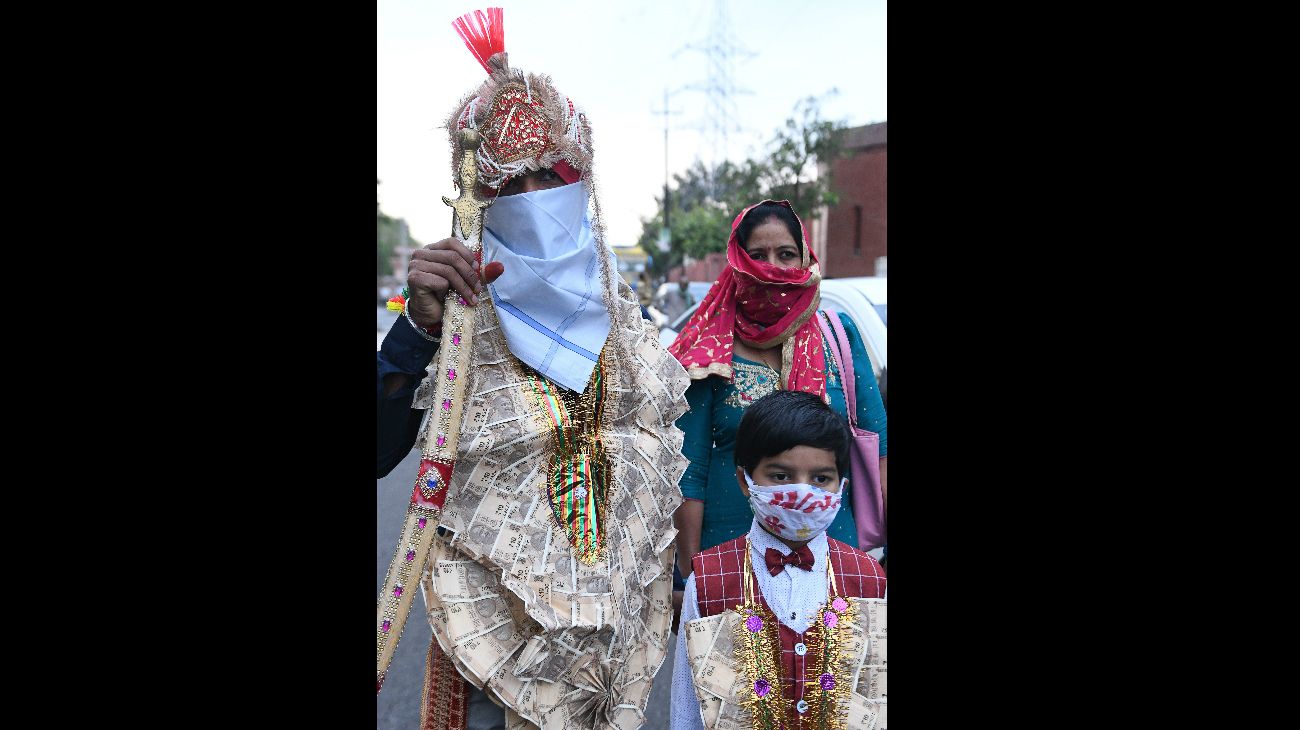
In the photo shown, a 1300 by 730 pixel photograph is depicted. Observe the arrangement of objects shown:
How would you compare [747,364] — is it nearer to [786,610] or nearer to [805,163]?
[786,610]

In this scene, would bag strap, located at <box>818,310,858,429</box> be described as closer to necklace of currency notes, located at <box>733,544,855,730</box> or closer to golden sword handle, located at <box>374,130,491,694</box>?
necklace of currency notes, located at <box>733,544,855,730</box>

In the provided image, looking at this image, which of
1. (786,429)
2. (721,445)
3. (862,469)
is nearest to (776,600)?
(786,429)

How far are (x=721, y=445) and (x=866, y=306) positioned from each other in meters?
2.45

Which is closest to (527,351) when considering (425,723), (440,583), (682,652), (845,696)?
(440,583)

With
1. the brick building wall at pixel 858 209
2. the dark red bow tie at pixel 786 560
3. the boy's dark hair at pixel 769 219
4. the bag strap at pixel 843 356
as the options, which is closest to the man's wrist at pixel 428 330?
the dark red bow tie at pixel 786 560

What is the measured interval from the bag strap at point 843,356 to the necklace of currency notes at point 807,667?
0.80 metres

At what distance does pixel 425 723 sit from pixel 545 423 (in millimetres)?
787

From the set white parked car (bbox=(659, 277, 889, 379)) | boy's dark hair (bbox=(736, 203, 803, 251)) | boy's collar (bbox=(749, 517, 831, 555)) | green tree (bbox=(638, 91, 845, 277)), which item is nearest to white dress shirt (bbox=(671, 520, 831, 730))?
boy's collar (bbox=(749, 517, 831, 555))

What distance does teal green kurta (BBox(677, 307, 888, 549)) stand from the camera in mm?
2535

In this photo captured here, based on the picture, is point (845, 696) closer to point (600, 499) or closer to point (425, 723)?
point (600, 499)

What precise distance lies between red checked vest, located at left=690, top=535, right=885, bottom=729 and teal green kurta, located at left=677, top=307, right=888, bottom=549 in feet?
1.44

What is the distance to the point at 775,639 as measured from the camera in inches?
78.1

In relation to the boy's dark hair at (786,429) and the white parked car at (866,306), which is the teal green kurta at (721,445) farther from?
the white parked car at (866,306)

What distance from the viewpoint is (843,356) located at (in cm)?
270
